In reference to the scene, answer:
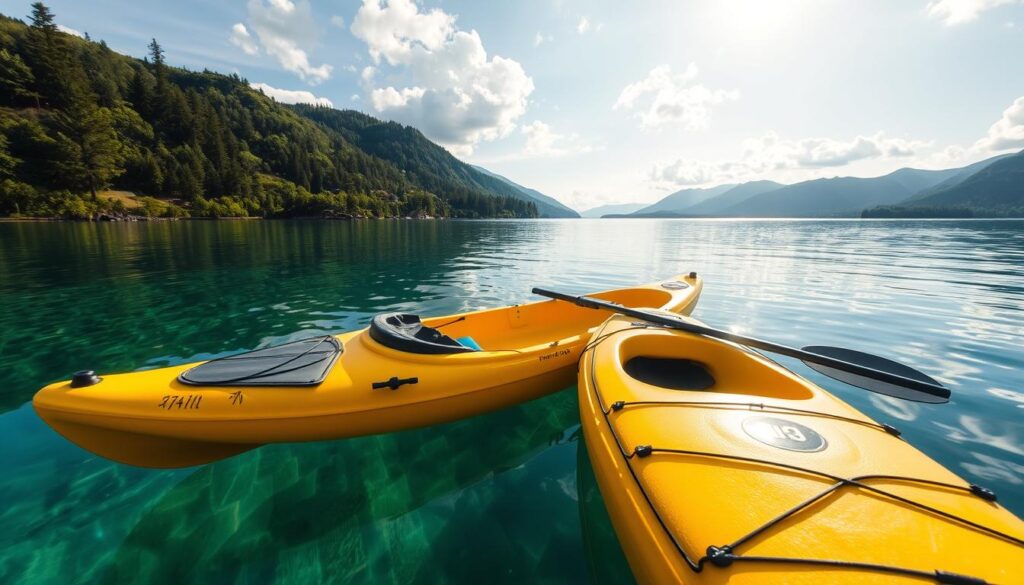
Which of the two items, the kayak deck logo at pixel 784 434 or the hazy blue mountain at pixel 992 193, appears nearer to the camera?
the kayak deck logo at pixel 784 434

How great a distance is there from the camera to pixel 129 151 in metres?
77.9

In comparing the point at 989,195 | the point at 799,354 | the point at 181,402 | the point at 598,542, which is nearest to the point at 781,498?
the point at 598,542

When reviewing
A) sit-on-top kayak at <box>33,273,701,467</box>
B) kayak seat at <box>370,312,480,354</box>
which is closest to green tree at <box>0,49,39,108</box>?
sit-on-top kayak at <box>33,273,701,467</box>

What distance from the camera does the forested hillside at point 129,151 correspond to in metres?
62.1

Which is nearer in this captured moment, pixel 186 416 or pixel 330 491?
pixel 186 416

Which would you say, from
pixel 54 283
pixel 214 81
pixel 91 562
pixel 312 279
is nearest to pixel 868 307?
pixel 91 562

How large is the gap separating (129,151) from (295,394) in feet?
372

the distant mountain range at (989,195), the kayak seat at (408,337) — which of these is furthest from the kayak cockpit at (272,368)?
the distant mountain range at (989,195)

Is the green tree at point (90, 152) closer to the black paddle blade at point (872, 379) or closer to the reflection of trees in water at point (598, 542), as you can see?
the reflection of trees in water at point (598, 542)

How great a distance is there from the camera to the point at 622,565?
3.32 m

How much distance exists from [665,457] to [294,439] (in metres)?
3.78

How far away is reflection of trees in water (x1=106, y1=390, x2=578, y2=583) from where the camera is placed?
3262 mm

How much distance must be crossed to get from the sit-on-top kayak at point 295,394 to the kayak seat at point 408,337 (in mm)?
16

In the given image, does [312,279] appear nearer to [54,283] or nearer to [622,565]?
[54,283]
